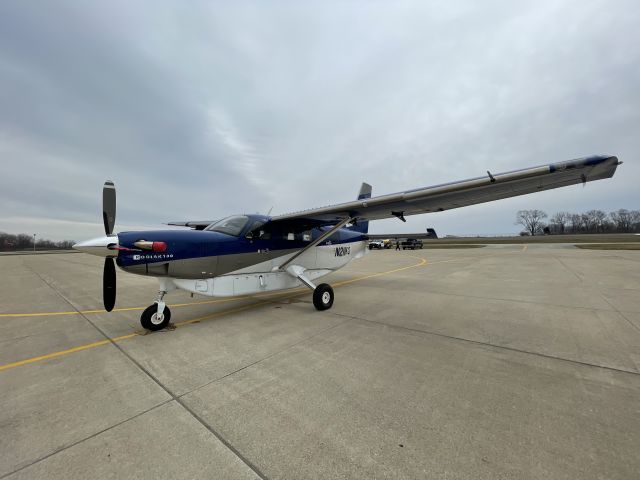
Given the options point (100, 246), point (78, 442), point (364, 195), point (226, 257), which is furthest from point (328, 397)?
point (364, 195)

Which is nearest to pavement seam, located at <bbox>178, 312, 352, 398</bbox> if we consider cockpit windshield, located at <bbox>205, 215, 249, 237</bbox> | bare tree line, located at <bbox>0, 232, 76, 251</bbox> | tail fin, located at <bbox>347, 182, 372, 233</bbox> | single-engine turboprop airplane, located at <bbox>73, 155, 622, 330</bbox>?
single-engine turboprop airplane, located at <bbox>73, 155, 622, 330</bbox>

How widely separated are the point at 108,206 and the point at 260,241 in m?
3.10

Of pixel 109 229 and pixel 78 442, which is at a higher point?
pixel 109 229

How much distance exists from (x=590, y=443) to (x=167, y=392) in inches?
159

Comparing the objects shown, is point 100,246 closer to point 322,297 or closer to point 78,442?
point 78,442

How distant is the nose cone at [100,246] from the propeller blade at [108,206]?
46cm

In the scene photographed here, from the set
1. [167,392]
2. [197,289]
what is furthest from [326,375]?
[197,289]

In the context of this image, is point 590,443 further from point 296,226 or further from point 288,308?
point 296,226

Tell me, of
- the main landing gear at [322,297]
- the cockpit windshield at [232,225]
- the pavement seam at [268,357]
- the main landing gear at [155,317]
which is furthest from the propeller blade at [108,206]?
the main landing gear at [322,297]

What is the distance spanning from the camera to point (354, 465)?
1.93m

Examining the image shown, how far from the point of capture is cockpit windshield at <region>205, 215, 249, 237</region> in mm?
6312

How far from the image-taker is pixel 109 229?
4.84 metres

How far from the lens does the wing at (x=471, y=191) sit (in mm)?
3893

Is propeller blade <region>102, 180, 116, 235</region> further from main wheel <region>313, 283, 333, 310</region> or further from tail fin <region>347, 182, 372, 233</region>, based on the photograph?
tail fin <region>347, 182, 372, 233</region>
